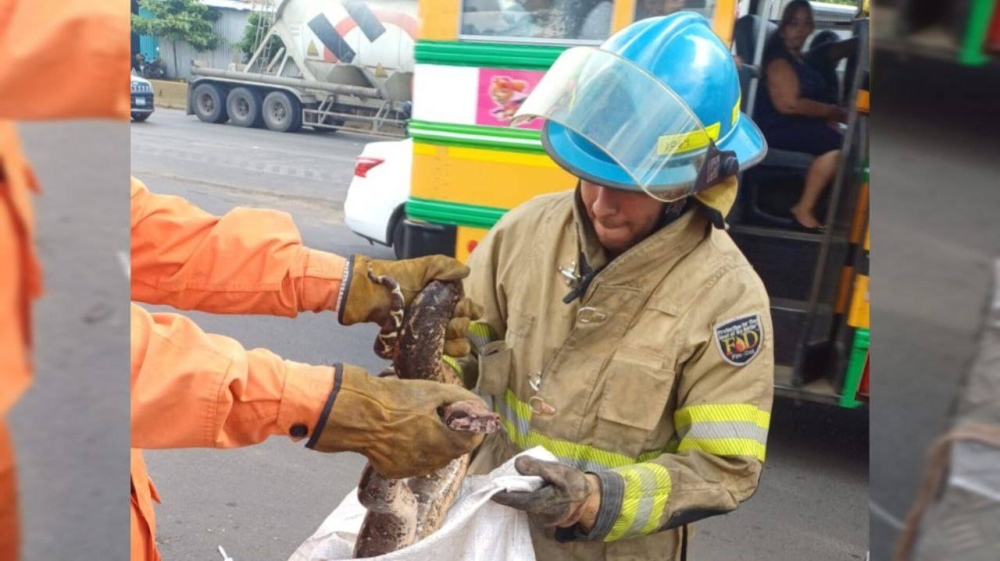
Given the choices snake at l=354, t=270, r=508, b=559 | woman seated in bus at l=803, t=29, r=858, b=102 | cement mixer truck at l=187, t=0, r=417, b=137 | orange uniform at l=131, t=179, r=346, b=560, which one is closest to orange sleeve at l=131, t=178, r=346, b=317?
orange uniform at l=131, t=179, r=346, b=560

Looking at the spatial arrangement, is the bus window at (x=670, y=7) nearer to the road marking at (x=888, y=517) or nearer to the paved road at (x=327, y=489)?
the paved road at (x=327, y=489)

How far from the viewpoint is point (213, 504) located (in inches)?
142

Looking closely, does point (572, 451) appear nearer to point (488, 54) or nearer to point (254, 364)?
point (254, 364)

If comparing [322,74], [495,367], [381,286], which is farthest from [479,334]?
[322,74]

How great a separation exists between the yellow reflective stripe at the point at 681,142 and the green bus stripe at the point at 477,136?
2.44 m

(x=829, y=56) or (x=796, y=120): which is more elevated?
(x=829, y=56)

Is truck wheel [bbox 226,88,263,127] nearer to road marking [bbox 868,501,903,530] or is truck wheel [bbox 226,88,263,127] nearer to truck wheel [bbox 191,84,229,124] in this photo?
truck wheel [bbox 191,84,229,124]

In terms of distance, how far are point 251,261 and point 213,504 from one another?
2.40 metres

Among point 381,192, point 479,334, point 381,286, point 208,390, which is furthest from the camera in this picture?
point 381,192

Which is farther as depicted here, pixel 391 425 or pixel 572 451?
pixel 572 451

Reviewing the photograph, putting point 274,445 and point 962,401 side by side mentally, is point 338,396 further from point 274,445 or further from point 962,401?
point 274,445

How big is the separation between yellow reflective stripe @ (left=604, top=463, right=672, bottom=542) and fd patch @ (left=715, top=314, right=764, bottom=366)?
244 mm

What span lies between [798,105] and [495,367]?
3582mm

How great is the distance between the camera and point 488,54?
4000 millimetres
